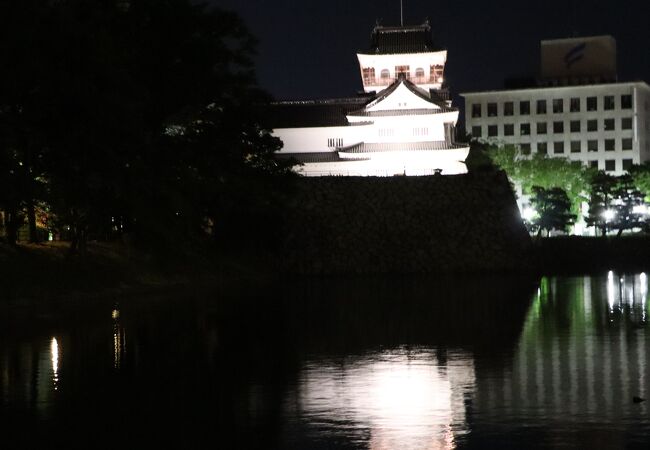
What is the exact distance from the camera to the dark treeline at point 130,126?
77.8ft

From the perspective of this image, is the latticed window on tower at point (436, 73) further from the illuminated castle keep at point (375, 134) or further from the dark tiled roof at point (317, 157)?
the dark tiled roof at point (317, 157)

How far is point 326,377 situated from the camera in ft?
43.1

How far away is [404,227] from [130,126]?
25.8m

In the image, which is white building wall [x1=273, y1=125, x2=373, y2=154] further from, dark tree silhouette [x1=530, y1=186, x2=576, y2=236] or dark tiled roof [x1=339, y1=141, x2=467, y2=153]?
dark tree silhouette [x1=530, y1=186, x2=576, y2=236]

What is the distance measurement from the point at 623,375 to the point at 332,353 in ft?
15.1

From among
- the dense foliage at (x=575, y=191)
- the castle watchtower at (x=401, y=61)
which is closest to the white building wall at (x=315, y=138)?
the castle watchtower at (x=401, y=61)

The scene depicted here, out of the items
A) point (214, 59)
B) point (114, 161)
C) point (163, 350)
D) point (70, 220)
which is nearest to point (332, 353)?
point (163, 350)

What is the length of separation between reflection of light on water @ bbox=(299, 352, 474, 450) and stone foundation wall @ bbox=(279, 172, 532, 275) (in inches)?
1311

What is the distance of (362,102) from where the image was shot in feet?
195

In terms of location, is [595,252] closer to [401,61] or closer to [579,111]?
[401,61]

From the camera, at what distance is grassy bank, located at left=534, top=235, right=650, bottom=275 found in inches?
2149

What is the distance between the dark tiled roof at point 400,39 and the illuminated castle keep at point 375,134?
546 centimetres

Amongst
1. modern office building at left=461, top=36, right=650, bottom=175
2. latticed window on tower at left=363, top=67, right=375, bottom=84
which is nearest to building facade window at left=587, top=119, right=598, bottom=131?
modern office building at left=461, top=36, right=650, bottom=175

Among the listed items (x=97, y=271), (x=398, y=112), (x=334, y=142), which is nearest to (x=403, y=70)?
(x=398, y=112)
